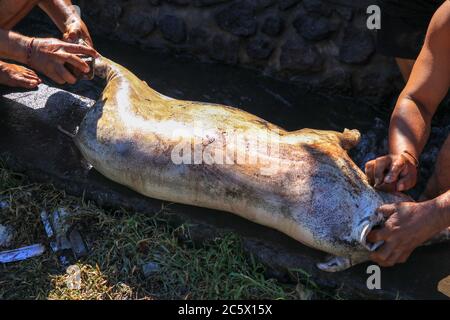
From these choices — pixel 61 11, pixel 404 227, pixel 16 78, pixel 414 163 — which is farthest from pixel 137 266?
pixel 61 11

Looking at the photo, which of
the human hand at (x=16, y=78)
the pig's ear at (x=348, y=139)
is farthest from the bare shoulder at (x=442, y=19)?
the human hand at (x=16, y=78)

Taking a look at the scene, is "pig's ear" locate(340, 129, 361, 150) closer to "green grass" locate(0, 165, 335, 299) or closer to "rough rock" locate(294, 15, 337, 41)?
"green grass" locate(0, 165, 335, 299)

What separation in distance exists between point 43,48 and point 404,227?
2.00m

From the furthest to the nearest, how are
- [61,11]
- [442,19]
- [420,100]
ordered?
1. [61,11]
2. [420,100]
3. [442,19]

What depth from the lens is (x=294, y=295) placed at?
274 centimetres

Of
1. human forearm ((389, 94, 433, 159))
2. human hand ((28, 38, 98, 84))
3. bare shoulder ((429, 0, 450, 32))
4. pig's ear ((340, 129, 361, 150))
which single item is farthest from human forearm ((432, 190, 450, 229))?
human hand ((28, 38, 98, 84))

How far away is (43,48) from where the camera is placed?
3.08 m

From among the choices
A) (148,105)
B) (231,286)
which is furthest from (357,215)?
(148,105)

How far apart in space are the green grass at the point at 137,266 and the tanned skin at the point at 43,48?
2.43 feet

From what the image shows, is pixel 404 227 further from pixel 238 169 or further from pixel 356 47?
pixel 356 47

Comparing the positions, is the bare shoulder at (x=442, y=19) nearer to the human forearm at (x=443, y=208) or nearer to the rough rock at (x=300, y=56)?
the human forearm at (x=443, y=208)

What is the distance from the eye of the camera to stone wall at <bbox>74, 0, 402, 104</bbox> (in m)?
4.09

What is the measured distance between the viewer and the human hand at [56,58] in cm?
304

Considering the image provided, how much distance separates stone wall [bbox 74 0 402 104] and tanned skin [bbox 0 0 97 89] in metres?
1.14
